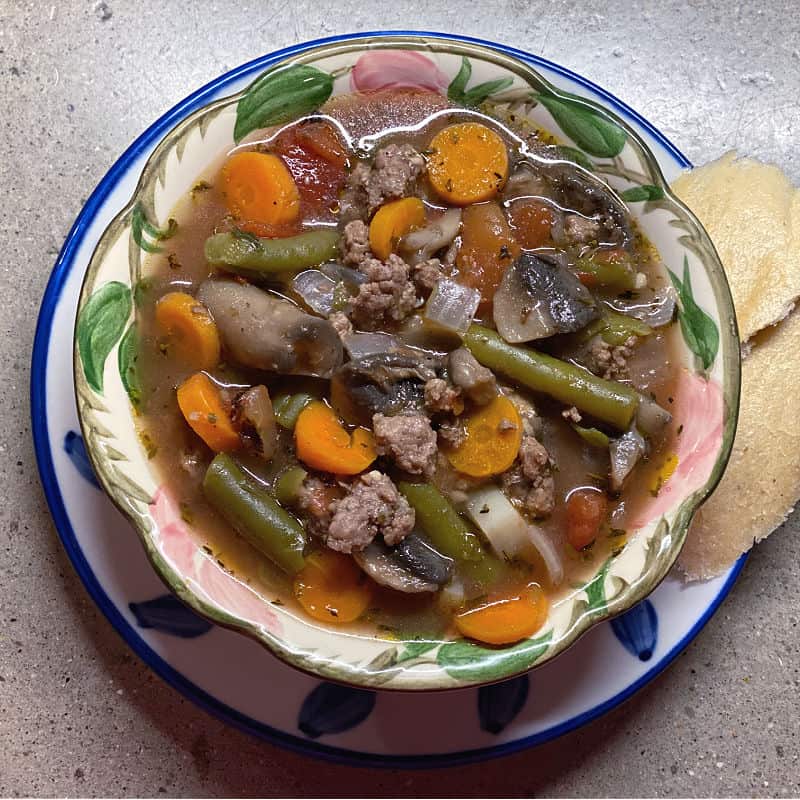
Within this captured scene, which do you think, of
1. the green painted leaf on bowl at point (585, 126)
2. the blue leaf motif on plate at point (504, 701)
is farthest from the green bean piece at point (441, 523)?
the green painted leaf on bowl at point (585, 126)

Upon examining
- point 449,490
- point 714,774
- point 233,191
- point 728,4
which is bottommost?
point 714,774

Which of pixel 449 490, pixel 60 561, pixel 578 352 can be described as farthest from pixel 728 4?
pixel 60 561

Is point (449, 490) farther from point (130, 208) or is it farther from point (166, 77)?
point (166, 77)

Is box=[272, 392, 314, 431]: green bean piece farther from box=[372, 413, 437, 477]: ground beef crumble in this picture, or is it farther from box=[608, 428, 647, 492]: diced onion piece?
box=[608, 428, 647, 492]: diced onion piece

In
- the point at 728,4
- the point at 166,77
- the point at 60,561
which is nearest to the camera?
the point at 60,561

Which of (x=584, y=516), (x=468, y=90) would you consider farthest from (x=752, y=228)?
(x=584, y=516)

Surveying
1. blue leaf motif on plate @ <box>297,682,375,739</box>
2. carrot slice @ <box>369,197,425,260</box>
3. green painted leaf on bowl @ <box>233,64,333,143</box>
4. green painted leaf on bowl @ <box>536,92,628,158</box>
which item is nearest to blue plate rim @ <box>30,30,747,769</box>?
blue leaf motif on plate @ <box>297,682,375,739</box>
